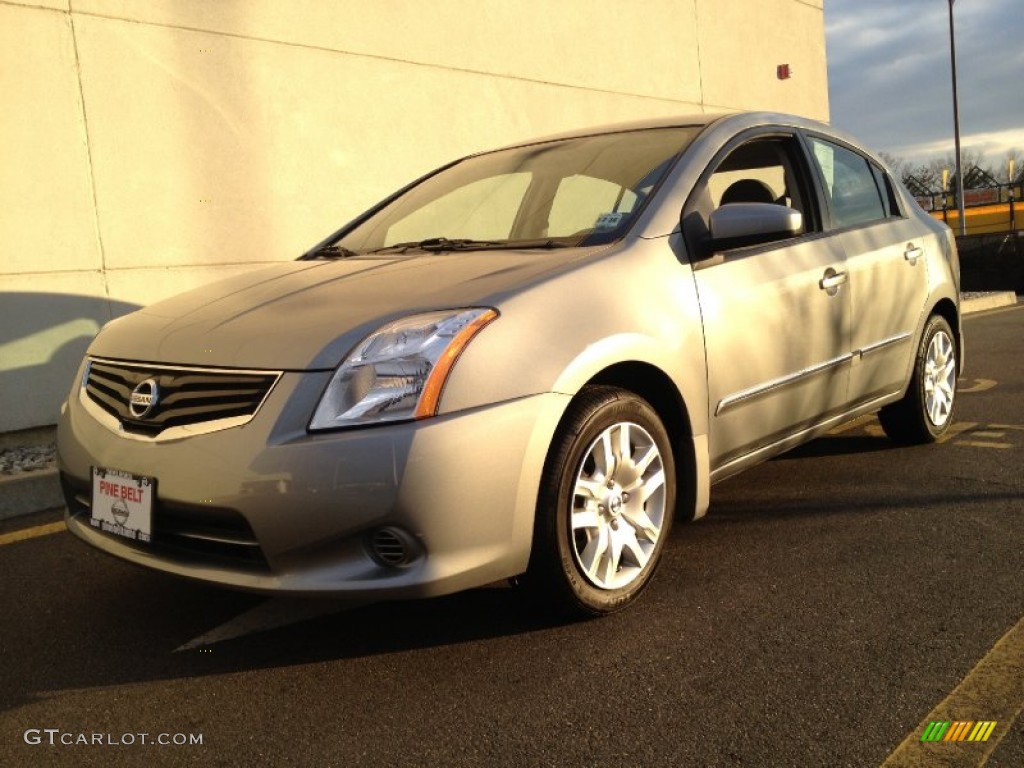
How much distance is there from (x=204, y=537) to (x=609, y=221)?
158 cm

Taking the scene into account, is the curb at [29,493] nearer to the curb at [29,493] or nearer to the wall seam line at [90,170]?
the curb at [29,493]

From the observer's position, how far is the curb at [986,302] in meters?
13.2

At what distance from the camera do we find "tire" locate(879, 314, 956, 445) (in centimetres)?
448

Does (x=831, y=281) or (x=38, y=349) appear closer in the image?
(x=831, y=281)

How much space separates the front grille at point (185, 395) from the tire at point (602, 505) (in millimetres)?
784

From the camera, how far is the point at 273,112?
7.02 metres

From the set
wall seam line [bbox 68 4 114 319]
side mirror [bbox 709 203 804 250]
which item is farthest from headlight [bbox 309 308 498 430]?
wall seam line [bbox 68 4 114 319]

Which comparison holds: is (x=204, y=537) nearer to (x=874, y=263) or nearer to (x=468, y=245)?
(x=468, y=245)

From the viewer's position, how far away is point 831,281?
3699 millimetres

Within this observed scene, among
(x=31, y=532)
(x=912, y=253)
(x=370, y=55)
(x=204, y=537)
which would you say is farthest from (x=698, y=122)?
(x=370, y=55)

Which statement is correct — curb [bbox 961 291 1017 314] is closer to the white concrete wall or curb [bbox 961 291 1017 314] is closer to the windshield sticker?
the white concrete wall

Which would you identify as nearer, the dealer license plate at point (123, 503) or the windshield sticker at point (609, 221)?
the dealer license plate at point (123, 503)

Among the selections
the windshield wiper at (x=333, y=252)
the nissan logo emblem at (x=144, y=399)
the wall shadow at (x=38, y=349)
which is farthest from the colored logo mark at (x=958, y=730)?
the wall shadow at (x=38, y=349)

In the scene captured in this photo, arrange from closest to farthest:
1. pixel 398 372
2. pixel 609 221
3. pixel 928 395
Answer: pixel 398 372 < pixel 609 221 < pixel 928 395
